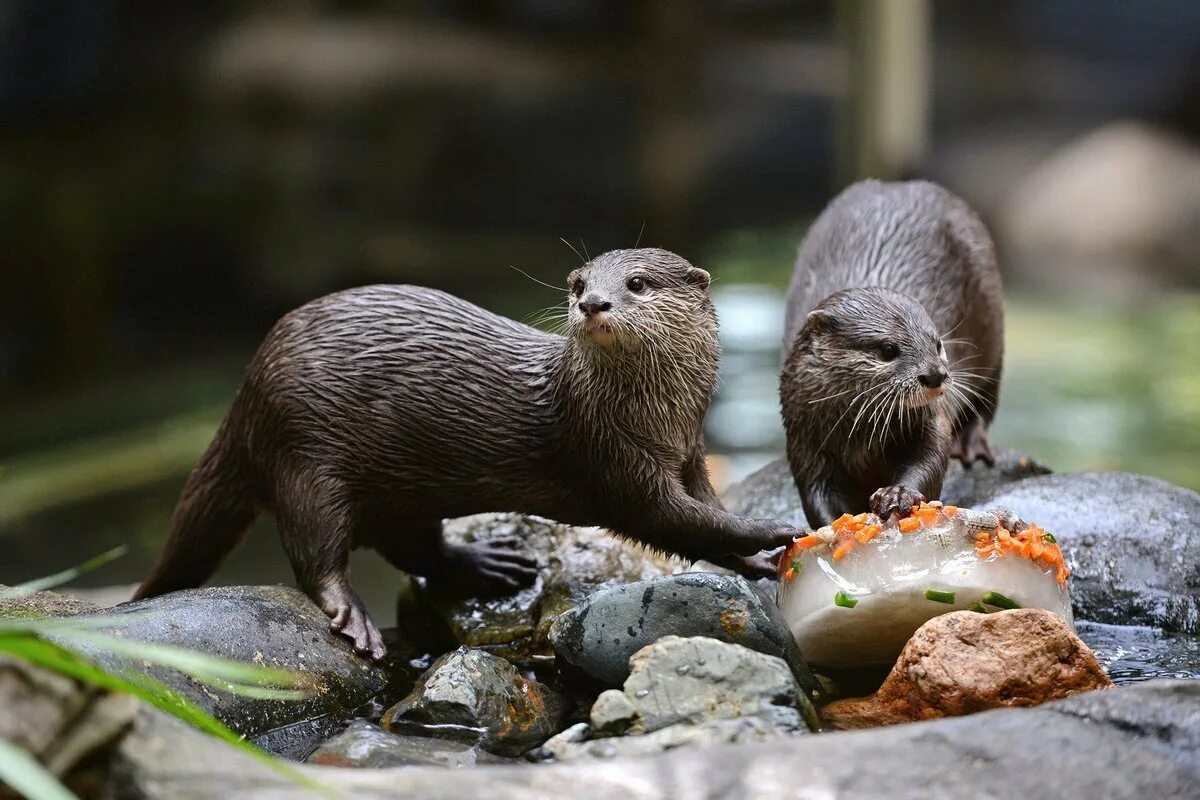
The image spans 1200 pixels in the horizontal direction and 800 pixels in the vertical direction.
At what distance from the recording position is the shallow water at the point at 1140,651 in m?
2.65

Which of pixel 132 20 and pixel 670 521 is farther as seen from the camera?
pixel 132 20

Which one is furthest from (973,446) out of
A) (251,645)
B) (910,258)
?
(251,645)

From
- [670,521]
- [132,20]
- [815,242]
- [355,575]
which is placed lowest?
[355,575]

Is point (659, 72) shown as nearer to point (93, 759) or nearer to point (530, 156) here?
point (530, 156)

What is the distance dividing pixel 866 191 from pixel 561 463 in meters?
1.51

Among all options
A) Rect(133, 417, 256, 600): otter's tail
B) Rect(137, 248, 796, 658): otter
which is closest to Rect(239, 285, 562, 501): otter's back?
Rect(137, 248, 796, 658): otter

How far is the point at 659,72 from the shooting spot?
441 inches

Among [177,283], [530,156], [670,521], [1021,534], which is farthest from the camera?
[530,156]

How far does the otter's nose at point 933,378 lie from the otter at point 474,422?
0.44 m

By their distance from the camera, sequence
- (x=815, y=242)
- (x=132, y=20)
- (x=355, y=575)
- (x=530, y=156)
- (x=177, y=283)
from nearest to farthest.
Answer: (x=815, y=242) → (x=355, y=575) → (x=132, y=20) → (x=177, y=283) → (x=530, y=156)

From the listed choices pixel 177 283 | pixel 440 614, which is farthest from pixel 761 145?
pixel 440 614

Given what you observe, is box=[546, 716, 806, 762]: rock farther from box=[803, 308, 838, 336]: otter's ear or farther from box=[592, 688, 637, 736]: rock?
box=[803, 308, 838, 336]: otter's ear

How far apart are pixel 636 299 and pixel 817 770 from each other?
4.12ft

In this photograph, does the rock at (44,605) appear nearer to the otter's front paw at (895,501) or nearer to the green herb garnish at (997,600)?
the otter's front paw at (895,501)
